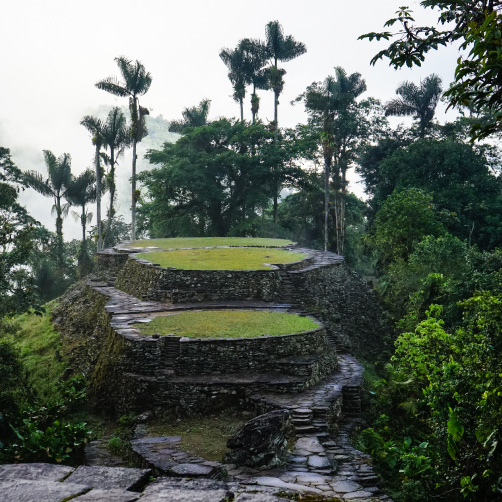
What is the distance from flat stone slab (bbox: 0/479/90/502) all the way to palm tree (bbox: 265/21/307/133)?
36432mm

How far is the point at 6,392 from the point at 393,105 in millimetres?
31017

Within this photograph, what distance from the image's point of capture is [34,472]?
281 centimetres

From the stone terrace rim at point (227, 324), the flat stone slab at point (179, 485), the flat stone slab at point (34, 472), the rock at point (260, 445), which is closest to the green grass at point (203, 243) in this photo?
the stone terrace rim at point (227, 324)

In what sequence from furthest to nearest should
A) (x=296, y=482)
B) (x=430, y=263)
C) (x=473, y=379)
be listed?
(x=430, y=263), (x=296, y=482), (x=473, y=379)

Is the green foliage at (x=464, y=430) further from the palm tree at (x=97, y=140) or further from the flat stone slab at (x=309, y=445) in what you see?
the palm tree at (x=97, y=140)

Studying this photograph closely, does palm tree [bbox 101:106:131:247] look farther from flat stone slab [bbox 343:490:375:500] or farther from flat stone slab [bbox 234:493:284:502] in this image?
flat stone slab [bbox 234:493:284:502]

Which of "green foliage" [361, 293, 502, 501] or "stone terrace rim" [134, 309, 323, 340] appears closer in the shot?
"green foliage" [361, 293, 502, 501]

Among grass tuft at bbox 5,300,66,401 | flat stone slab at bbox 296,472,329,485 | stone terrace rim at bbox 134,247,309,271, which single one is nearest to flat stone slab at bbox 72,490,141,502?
flat stone slab at bbox 296,472,329,485

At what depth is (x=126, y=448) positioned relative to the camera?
8.84 meters

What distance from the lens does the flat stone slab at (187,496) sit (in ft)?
8.16

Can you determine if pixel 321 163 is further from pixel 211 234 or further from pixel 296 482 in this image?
pixel 296 482

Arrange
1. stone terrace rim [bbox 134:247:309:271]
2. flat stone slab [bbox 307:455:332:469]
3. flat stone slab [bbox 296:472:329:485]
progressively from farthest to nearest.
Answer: stone terrace rim [bbox 134:247:309:271]
flat stone slab [bbox 307:455:332:469]
flat stone slab [bbox 296:472:329:485]

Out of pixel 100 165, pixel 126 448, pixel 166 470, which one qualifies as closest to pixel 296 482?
pixel 166 470

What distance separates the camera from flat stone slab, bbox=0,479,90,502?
243 centimetres
